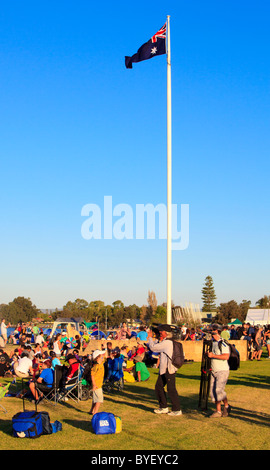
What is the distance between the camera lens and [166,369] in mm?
9539

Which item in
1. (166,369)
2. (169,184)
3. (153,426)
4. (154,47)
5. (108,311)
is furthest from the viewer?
(108,311)

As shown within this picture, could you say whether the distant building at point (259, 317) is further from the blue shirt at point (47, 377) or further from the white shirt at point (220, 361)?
the white shirt at point (220, 361)

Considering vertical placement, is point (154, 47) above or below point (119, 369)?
above

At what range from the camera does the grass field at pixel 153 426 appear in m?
7.31

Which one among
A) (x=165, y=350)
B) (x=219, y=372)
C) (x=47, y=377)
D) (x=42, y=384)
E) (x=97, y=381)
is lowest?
(x=42, y=384)

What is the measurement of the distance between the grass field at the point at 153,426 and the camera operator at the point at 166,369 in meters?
0.26

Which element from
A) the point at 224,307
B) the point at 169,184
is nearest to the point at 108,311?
the point at 224,307

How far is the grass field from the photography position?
7309mm

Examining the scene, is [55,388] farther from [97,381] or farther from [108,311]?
[108,311]

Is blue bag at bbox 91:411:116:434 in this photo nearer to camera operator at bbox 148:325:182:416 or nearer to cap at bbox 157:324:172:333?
camera operator at bbox 148:325:182:416

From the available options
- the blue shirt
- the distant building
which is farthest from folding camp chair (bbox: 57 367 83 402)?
the distant building

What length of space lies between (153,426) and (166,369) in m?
1.24

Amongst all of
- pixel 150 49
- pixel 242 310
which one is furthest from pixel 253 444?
pixel 242 310

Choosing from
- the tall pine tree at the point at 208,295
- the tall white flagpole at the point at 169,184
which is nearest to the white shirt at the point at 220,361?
the tall white flagpole at the point at 169,184
